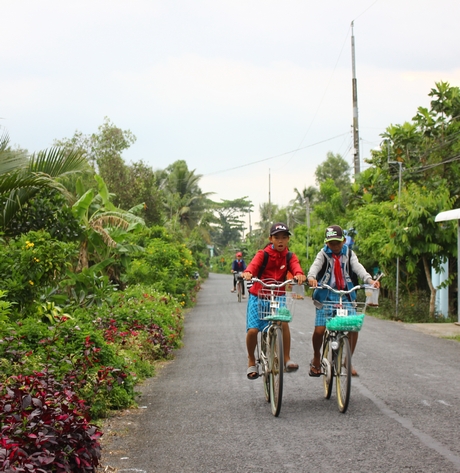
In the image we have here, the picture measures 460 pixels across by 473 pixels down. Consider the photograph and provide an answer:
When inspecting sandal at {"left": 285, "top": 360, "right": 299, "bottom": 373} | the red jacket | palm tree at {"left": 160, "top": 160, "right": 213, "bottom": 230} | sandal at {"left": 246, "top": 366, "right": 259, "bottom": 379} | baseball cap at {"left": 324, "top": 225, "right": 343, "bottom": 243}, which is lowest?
sandal at {"left": 246, "top": 366, "right": 259, "bottom": 379}

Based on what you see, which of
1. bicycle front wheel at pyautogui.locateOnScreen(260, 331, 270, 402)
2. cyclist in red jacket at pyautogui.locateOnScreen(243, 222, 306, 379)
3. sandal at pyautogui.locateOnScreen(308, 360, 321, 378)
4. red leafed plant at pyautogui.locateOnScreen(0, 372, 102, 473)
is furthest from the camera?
sandal at pyautogui.locateOnScreen(308, 360, 321, 378)

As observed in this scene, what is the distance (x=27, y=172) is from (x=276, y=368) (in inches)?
209

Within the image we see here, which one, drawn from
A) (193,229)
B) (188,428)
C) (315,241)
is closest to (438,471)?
(188,428)

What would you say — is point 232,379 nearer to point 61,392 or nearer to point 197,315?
point 61,392

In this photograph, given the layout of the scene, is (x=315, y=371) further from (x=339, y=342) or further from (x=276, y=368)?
(x=276, y=368)

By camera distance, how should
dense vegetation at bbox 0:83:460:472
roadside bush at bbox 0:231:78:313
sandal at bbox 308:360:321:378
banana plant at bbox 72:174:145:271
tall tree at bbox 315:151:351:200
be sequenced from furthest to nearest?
1. tall tree at bbox 315:151:351:200
2. banana plant at bbox 72:174:145:271
3. roadside bush at bbox 0:231:78:313
4. sandal at bbox 308:360:321:378
5. dense vegetation at bbox 0:83:460:472

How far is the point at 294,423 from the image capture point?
23.1 feet

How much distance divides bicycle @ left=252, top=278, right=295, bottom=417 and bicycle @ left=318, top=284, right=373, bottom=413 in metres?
0.46

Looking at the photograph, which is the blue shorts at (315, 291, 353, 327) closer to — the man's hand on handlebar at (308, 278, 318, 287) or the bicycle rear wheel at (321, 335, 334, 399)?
the bicycle rear wheel at (321, 335, 334, 399)

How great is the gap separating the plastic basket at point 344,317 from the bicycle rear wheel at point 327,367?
1.12 ft

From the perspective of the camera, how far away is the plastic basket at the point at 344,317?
7520 millimetres

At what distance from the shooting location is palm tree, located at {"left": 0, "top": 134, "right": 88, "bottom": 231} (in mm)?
10047

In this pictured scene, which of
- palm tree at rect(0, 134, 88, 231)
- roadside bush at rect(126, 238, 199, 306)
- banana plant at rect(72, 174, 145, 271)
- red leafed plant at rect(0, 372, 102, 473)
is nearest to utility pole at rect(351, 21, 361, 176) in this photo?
roadside bush at rect(126, 238, 199, 306)

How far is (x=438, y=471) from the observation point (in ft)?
17.3
